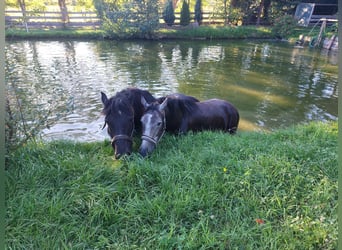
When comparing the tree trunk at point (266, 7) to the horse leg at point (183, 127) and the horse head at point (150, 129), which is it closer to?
the horse leg at point (183, 127)

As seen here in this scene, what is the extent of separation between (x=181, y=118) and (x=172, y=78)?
6.26 meters

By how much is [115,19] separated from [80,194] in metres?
19.3

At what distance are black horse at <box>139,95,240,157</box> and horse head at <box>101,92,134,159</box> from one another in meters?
0.21

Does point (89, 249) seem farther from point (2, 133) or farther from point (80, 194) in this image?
point (2, 133)

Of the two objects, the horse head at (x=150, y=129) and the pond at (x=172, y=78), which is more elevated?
the horse head at (x=150, y=129)

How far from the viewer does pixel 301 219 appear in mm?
2652

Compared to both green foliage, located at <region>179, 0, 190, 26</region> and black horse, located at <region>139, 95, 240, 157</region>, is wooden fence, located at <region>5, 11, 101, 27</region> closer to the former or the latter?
green foliage, located at <region>179, 0, 190, 26</region>

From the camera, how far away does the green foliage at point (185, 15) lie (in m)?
23.6

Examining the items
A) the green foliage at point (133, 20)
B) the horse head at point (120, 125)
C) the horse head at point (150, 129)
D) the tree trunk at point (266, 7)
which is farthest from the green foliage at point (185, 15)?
the horse head at point (120, 125)

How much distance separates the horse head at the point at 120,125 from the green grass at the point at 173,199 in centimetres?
18

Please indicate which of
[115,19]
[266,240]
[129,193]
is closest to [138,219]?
[129,193]

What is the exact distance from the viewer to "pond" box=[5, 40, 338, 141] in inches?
254

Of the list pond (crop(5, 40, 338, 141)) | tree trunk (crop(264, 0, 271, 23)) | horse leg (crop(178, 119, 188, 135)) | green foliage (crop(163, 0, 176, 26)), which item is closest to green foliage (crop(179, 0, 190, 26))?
green foliage (crop(163, 0, 176, 26))

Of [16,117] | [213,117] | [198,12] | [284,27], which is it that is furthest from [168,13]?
[16,117]
